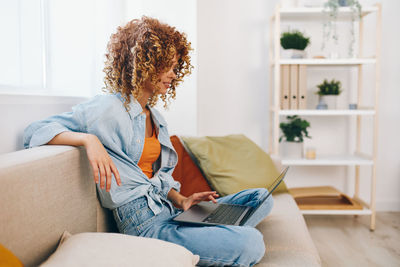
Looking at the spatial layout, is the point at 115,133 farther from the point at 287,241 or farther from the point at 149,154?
the point at 287,241

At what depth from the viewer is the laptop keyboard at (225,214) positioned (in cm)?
122

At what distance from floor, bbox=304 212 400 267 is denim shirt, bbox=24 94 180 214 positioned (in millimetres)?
1251

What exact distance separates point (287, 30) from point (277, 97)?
0.68 m

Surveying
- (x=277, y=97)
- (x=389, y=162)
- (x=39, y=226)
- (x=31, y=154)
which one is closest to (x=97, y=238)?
(x=39, y=226)

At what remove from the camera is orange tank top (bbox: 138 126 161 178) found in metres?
1.38

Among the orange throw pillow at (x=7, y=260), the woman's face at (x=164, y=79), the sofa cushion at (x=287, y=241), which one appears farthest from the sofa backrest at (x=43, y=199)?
the sofa cushion at (x=287, y=241)

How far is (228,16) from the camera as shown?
288 cm

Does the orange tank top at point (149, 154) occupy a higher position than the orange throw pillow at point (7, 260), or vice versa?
the orange tank top at point (149, 154)

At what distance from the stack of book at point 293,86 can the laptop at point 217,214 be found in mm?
1275

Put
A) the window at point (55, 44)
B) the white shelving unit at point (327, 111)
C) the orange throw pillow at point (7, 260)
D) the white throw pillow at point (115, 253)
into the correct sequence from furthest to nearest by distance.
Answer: the white shelving unit at point (327, 111)
the window at point (55, 44)
the white throw pillow at point (115, 253)
the orange throw pillow at point (7, 260)

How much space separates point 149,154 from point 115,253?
628 mm

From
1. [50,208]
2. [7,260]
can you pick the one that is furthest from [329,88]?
[7,260]

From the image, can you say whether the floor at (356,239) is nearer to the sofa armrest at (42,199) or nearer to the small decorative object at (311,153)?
the small decorative object at (311,153)

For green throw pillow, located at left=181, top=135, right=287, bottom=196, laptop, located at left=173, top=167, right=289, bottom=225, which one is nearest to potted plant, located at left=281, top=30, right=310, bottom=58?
green throw pillow, located at left=181, top=135, right=287, bottom=196
